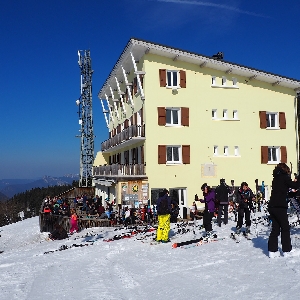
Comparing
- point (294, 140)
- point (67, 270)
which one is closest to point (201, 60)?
point (294, 140)

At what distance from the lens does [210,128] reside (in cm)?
2756

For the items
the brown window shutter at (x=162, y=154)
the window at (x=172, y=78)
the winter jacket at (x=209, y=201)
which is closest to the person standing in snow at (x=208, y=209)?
the winter jacket at (x=209, y=201)

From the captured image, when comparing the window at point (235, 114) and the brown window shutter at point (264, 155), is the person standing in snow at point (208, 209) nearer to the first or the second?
the window at point (235, 114)

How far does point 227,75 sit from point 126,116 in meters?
9.57

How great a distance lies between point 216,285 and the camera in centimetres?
604

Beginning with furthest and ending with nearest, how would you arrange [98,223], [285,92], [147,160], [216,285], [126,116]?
1. [126,116]
2. [285,92]
3. [147,160]
4. [98,223]
5. [216,285]

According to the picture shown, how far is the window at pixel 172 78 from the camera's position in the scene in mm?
27000

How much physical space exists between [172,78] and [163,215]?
17633 mm

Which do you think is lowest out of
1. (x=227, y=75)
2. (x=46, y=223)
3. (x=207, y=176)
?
(x=46, y=223)

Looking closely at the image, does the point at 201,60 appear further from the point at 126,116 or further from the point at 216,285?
the point at 216,285

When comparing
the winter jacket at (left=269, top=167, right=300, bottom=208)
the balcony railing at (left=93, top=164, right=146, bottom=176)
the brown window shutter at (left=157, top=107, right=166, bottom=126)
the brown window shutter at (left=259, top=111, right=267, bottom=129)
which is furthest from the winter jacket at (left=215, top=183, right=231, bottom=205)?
the brown window shutter at (left=259, top=111, right=267, bottom=129)

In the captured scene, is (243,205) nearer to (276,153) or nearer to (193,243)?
(193,243)

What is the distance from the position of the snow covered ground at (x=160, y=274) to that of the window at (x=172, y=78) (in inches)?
708

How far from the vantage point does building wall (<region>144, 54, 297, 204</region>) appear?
2622 centimetres
